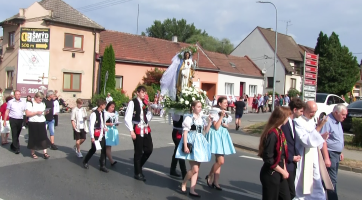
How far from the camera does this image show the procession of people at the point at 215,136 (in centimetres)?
469

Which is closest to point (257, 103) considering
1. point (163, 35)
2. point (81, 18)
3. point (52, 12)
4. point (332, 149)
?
point (81, 18)

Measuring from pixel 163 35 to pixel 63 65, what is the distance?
4528cm

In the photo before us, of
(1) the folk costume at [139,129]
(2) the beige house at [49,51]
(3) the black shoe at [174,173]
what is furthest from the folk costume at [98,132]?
(2) the beige house at [49,51]

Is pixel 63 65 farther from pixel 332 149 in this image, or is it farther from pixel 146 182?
pixel 332 149

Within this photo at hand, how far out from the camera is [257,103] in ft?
107

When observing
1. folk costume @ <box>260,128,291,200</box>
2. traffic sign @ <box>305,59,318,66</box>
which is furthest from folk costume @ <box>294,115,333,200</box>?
traffic sign @ <box>305,59,318,66</box>

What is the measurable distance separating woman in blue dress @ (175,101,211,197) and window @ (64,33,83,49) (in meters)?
22.8

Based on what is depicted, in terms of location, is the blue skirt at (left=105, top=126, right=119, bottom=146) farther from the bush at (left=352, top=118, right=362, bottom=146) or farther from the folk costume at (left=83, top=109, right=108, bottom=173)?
the bush at (left=352, top=118, right=362, bottom=146)

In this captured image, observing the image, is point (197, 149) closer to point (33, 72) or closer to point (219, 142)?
point (219, 142)

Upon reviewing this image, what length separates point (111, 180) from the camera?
748 cm

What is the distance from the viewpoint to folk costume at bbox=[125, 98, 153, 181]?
287 inches

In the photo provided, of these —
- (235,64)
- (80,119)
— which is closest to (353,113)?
(80,119)

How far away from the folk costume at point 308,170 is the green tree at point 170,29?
214 feet

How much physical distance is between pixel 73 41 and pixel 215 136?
75.8ft
